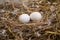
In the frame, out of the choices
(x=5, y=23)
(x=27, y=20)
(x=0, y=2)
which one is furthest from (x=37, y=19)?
(x=0, y=2)

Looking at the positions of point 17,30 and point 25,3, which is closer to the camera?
point 17,30

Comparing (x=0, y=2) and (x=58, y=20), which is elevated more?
(x=0, y=2)

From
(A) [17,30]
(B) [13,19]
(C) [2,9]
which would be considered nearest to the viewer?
(A) [17,30]

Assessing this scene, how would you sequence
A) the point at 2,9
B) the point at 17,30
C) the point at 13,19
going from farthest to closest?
the point at 2,9 < the point at 13,19 < the point at 17,30

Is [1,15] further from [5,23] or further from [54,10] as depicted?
[54,10]

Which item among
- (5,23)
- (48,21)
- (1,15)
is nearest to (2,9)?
(1,15)

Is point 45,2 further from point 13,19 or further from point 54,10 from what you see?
point 13,19
